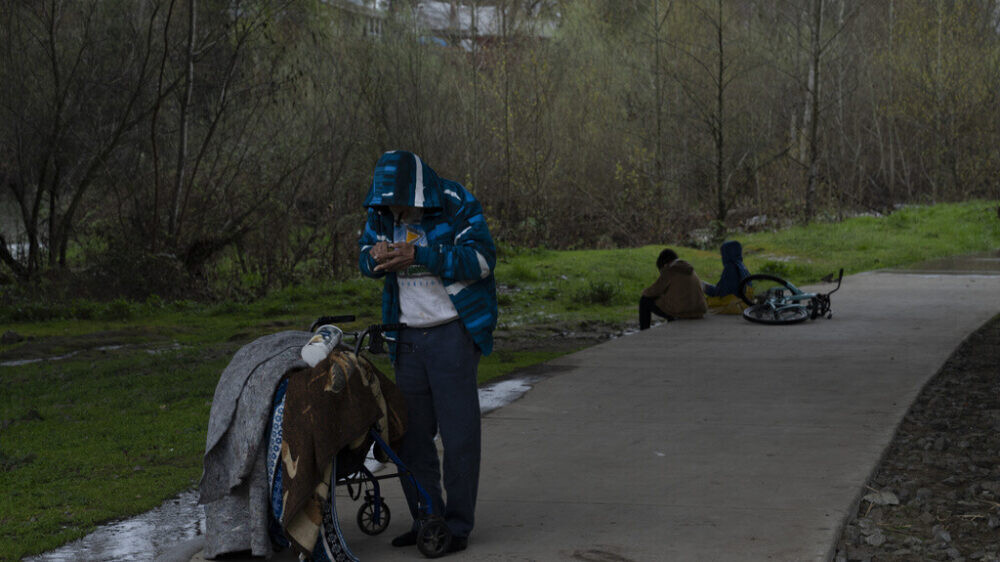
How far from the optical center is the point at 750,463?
22.7 ft

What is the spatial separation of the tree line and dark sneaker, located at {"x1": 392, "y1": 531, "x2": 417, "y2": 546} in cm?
1519

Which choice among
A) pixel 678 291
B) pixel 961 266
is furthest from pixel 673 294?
pixel 961 266

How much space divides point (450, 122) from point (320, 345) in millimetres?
22586

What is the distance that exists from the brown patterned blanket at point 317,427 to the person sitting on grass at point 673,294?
31.6ft

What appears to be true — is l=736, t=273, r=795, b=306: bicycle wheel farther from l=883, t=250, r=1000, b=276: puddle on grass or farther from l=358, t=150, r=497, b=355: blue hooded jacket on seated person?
l=358, t=150, r=497, b=355: blue hooded jacket on seated person

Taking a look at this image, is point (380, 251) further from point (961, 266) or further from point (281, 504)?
point (961, 266)

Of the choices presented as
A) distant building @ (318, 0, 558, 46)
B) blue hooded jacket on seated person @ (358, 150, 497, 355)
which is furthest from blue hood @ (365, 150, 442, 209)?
distant building @ (318, 0, 558, 46)

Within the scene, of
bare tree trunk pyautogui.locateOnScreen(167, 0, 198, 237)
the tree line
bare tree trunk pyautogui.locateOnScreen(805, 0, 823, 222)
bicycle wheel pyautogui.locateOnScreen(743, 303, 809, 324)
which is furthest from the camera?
bare tree trunk pyautogui.locateOnScreen(805, 0, 823, 222)

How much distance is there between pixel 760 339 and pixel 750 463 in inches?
237

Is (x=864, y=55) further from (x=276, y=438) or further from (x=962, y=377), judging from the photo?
(x=276, y=438)

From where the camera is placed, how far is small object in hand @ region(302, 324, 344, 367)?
489cm

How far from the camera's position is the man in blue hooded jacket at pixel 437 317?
518 centimetres

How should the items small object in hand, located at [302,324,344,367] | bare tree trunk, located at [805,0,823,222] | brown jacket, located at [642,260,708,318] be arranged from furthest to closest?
bare tree trunk, located at [805,0,823,222], brown jacket, located at [642,260,708,318], small object in hand, located at [302,324,344,367]

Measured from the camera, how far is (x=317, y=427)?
4.79 metres
